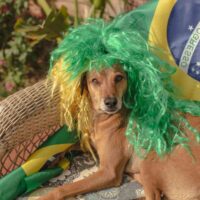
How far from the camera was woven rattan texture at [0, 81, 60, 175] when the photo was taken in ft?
8.60

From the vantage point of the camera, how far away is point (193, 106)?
263 centimetres

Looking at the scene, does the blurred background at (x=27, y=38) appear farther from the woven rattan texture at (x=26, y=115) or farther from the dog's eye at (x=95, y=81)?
the dog's eye at (x=95, y=81)

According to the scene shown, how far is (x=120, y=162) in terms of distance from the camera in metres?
2.65

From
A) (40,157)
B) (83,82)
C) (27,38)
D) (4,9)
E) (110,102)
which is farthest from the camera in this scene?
(4,9)

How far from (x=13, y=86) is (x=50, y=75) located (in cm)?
166

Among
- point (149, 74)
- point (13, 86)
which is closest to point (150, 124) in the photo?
point (149, 74)

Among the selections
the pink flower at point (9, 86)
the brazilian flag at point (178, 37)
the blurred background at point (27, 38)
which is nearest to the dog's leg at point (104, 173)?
the brazilian flag at point (178, 37)

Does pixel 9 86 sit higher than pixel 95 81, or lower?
lower

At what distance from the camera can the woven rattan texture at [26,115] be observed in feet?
8.60

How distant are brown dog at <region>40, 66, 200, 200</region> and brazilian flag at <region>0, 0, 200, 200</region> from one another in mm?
185

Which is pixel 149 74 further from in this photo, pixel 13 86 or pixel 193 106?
pixel 13 86

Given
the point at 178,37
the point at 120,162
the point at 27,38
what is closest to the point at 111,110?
the point at 120,162

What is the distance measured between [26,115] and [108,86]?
43 cm

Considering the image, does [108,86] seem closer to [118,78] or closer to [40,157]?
[118,78]
